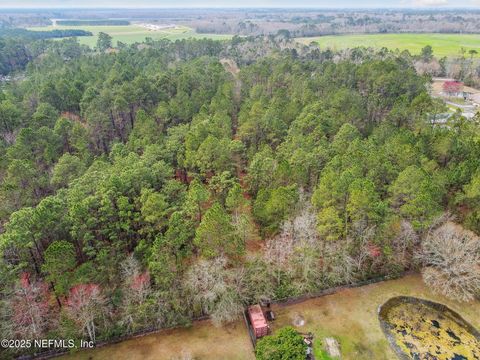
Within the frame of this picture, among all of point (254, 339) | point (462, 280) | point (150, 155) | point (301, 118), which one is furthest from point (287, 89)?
point (254, 339)

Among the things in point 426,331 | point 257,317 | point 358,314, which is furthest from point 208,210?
point 426,331

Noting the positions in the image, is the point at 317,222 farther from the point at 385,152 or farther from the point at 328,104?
the point at 328,104

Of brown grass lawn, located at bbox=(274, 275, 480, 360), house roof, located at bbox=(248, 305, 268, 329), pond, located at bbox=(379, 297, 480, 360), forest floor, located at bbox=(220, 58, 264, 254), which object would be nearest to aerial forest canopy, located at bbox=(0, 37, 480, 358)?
forest floor, located at bbox=(220, 58, 264, 254)

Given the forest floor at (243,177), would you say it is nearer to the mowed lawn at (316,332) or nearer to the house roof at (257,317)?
the house roof at (257,317)

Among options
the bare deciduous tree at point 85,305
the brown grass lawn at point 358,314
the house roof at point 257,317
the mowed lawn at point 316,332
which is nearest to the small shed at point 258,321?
the house roof at point 257,317

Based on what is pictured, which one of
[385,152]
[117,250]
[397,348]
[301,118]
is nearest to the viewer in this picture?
[397,348]

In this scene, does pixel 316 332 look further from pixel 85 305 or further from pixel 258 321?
pixel 85 305

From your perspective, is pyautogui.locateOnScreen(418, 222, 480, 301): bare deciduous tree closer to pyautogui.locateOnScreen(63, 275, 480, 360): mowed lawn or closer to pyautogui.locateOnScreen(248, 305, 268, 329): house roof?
pyautogui.locateOnScreen(63, 275, 480, 360): mowed lawn
